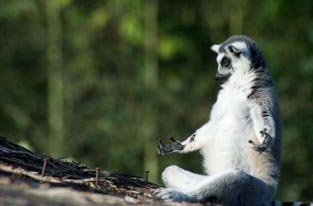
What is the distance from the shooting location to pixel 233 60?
883 centimetres

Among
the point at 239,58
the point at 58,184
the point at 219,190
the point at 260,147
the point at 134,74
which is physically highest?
the point at 134,74

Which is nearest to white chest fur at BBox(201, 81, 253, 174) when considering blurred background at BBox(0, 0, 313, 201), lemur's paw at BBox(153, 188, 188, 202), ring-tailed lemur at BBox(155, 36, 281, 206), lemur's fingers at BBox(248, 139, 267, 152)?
ring-tailed lemur at BBox(155, 36, 281, 206)

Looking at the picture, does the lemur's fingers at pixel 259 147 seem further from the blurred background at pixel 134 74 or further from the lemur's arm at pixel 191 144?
the blurred background at pixel 134 74

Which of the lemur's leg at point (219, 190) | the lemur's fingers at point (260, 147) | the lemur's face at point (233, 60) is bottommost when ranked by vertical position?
the lemur's leg at point (219, 190)

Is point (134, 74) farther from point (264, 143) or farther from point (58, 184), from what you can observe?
point (58, 184)

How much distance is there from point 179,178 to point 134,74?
8.26m

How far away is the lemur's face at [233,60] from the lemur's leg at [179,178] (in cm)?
110

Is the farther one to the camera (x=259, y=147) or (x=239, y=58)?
(x=239, y=58)

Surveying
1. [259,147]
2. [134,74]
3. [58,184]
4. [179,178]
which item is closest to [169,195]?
[179,178]

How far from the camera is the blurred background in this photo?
51.4 feet

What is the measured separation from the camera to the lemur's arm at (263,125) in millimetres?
8055

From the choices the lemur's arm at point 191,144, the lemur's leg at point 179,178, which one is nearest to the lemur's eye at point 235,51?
the lemur's arm at point 191,144

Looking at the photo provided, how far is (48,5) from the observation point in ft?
53.1

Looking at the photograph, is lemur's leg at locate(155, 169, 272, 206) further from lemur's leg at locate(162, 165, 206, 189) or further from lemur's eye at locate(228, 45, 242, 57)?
lemur's eye at locate(228, 45, 242, 57)
